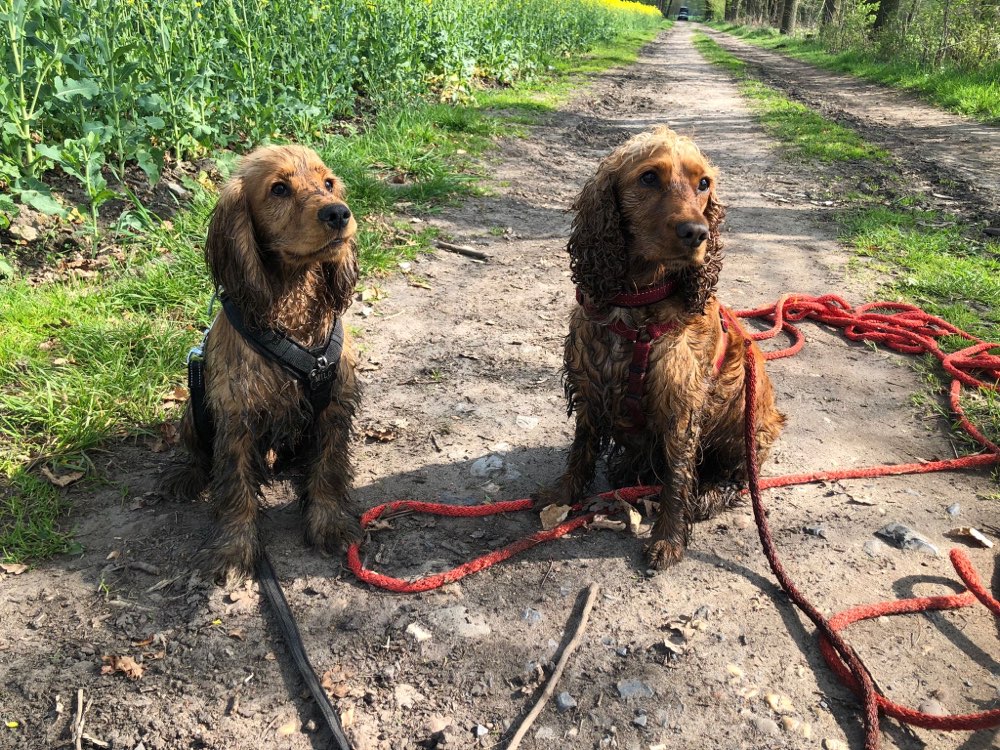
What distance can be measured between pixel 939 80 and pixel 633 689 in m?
18.8

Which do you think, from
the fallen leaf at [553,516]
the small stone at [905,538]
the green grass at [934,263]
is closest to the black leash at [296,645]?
the fallen leaf at [553,516]

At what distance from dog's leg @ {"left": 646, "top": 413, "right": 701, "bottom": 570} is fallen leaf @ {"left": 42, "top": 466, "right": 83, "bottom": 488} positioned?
2.87 meters

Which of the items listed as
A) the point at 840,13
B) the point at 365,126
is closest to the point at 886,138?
the point at 365,126

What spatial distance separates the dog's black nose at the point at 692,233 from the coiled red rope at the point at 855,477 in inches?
36.1

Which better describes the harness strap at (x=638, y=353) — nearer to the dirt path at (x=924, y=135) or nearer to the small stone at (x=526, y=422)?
the small stone at (x=526, y=422)

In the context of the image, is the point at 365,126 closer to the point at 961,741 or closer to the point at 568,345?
the point at 568,345

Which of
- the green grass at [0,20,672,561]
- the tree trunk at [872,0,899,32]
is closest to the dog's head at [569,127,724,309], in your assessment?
the green grass at [0,20,672,561]

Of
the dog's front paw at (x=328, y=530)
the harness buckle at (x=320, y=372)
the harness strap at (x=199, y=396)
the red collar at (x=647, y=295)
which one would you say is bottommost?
the dog's front paw at (x=328, y=530)

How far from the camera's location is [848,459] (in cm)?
393

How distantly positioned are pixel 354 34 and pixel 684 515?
827 centimetres

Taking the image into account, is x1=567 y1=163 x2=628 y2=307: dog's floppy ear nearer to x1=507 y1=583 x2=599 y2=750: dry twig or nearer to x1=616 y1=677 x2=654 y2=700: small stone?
x1=507 y1=583 x2=599 y2=750: dry twig

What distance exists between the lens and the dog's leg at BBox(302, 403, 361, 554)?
3197mm

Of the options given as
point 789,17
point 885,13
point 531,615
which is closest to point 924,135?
point 531,615

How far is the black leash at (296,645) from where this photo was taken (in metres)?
2.34
